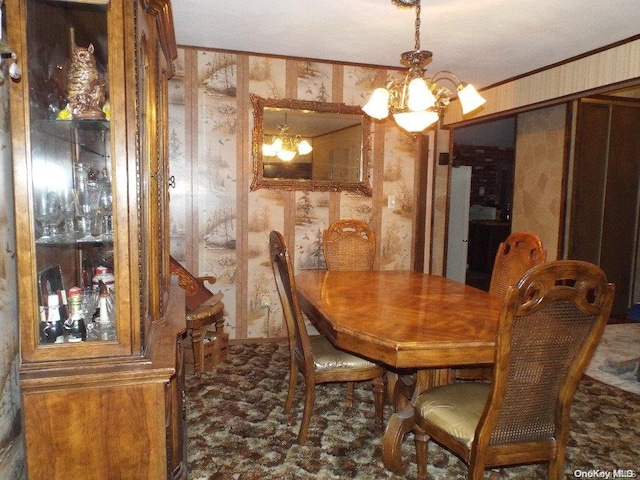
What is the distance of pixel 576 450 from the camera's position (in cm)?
236

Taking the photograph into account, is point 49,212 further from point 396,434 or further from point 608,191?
point 608,191

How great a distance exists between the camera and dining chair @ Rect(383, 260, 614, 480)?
1.45 m

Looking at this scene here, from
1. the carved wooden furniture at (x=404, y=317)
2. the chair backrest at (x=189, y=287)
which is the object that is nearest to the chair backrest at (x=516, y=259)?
the carved wooden furniture at (x=404, y=317)

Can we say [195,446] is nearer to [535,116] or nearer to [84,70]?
[84,70]

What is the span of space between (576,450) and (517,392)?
45.8 inches

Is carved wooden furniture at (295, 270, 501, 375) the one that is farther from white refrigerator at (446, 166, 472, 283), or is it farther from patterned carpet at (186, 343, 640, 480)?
white refrigerator at (446, 166, 472, 283)

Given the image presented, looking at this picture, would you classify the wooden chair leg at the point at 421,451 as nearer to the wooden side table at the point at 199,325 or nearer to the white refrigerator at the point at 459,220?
the wooden side table at the point at 199,325

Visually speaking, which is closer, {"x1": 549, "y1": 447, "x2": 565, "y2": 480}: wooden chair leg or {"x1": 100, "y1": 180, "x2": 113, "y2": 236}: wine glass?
{"x1": 100, "y1": 180, "x2": 113, "y2": 236}: wine glass

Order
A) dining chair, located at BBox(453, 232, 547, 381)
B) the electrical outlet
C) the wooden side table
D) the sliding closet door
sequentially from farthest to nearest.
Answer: the sliding closet door
the electrical outlet
the wooden side table
dining chair, located at BBox(453, 232, 547, 381)

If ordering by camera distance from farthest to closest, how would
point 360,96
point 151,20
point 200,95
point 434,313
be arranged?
point 360,96 → point 200,95 → point 434,313 → point 151,20

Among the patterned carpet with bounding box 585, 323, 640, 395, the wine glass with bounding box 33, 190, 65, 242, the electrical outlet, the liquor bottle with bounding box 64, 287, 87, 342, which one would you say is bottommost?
the patterned carpet with bounding box 585, 323, 640, 395

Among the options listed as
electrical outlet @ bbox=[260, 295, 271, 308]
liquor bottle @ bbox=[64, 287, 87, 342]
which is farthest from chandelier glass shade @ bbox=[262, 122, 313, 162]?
liquor bottle @ bbox=[64, 287, 87, 342]

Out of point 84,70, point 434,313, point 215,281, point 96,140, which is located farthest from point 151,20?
point 215,281

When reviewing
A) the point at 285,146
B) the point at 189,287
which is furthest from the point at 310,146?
the point at 189,287
